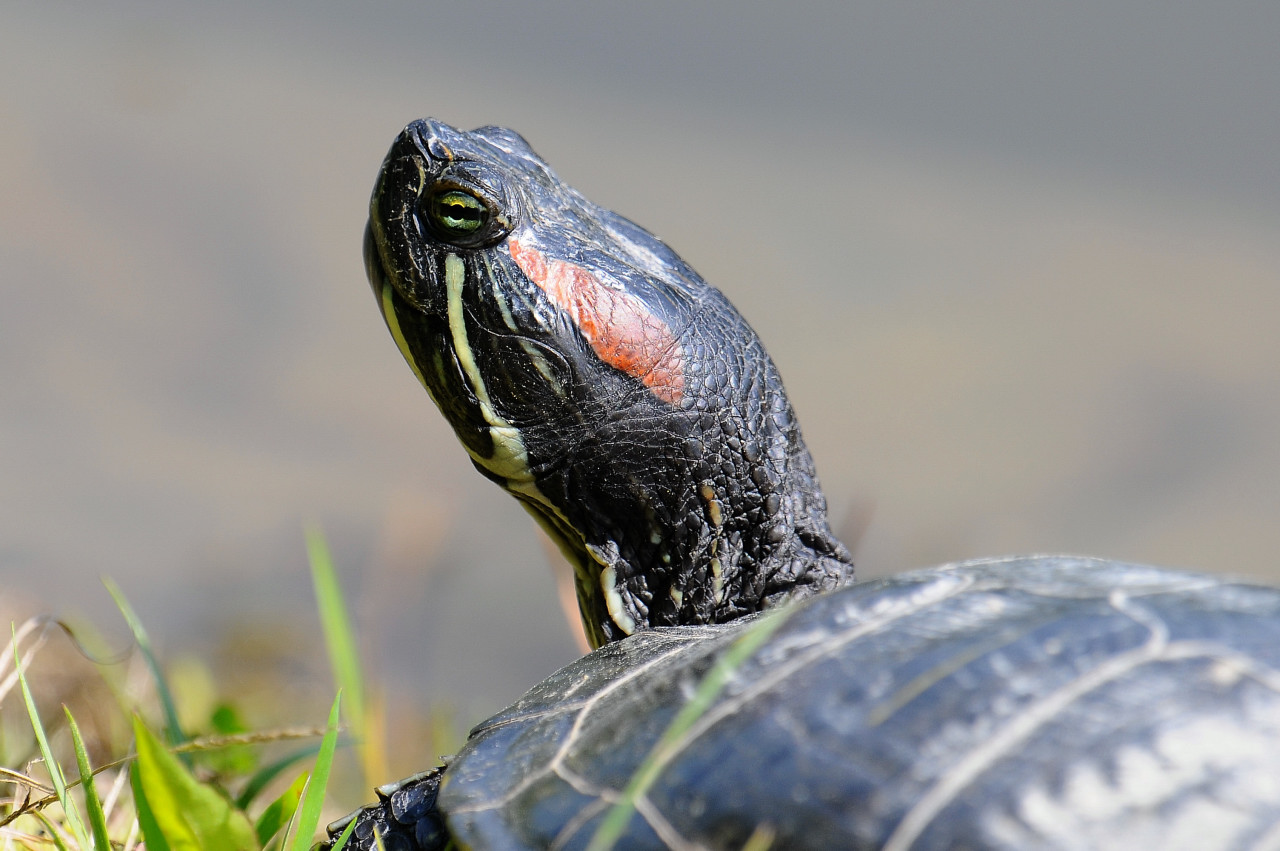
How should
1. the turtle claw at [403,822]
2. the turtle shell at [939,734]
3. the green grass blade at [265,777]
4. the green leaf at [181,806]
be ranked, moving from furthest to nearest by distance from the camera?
the green grass blade at [265,777], the turtle claw at [403,822], the green leaf at [181,806], the turtle shell at [939,734]

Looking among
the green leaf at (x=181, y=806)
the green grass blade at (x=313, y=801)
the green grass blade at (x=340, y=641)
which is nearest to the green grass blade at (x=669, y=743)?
the green grass blade at (x=313, y=801)

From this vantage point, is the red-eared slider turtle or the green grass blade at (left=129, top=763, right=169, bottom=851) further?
the green grass blade at (left=129, top=763, right=169, bottom=851)

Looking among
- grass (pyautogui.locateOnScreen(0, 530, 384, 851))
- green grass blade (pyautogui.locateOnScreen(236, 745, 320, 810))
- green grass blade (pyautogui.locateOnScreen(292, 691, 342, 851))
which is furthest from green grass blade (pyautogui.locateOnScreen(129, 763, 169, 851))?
green grass blade (pyautogui.locateOnScreen(236, 745, 320, 810))

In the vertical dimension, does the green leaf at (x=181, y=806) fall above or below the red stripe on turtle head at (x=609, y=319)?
below

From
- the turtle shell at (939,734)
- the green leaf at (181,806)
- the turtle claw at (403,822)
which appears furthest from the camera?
the turtle claw at (403,822)

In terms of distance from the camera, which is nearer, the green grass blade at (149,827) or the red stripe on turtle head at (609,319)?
the green grass blade at (149,827)

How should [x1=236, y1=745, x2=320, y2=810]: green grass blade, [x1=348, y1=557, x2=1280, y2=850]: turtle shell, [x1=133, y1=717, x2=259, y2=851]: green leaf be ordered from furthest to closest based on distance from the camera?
[x1=236, y1=745, x2=320, y2=810]: green grass blade < [x1=133, y1=717, x2=259, y2=851]: green leaf < [x1=348, y1=557, x2=1280, y2=850]: turtle shell

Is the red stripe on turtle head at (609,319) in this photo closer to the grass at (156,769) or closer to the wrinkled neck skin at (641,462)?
the wrinkled neck skin at (641,462)

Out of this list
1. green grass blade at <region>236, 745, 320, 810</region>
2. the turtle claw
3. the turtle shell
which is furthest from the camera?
green grass blade at <region>236, 745, 320, 810</region>

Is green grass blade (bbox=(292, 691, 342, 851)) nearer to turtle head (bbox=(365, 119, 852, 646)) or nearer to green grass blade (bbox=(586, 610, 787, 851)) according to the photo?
green grass blade (bbox=(586, 610, 787, 851))

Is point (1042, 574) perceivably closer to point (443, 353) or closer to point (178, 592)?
point (443, 353)
